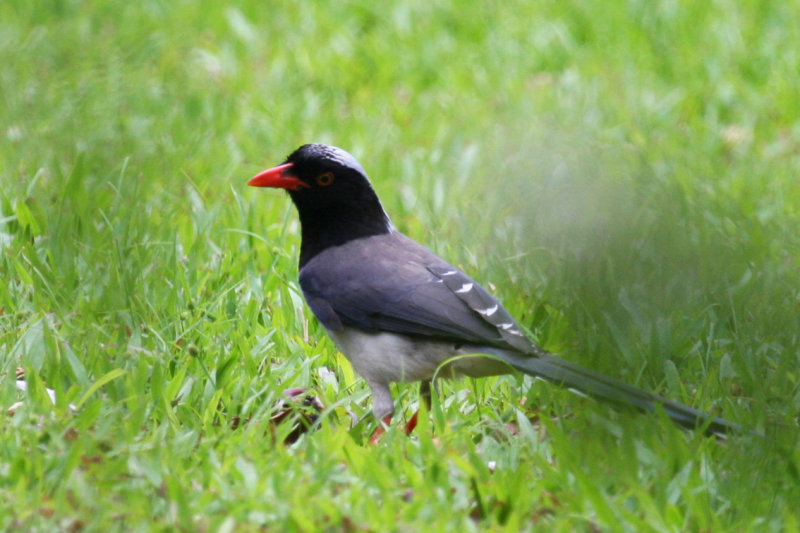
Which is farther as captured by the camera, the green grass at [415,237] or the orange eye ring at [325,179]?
the orange eye ring at [325,179]

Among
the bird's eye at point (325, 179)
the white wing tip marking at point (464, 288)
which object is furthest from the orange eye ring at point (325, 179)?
the white wing tip marking at point (464, 288)

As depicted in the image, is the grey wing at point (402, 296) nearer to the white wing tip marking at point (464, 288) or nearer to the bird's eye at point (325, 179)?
the white wing tip marking at point (464, 288)

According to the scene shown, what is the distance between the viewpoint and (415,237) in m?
6.31

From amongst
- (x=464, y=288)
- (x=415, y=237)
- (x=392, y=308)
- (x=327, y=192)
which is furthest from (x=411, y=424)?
(x=415, y=237)

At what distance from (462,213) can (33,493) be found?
3.59 m

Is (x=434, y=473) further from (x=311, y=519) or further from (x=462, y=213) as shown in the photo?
(x=462, y=213)

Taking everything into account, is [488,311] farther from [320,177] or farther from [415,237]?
[415,237]

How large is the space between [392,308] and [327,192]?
738mm

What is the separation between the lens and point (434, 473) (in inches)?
143

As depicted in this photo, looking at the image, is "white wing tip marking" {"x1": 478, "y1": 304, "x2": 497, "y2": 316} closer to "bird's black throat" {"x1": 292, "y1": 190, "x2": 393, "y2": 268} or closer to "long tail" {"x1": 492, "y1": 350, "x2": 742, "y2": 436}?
"long tail" {"x1": 492, "y1": 350, "x2": 742, "y2": 436}

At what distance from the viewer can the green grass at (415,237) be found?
135 inches

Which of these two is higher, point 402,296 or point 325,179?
point 325,179

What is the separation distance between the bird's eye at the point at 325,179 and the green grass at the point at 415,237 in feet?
2.08

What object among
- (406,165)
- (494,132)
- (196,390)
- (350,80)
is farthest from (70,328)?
(350,80)
